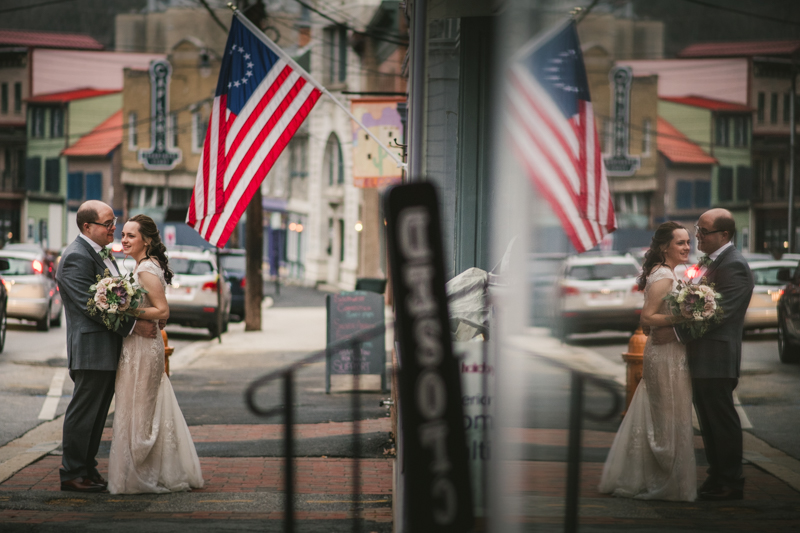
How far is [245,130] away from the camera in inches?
282

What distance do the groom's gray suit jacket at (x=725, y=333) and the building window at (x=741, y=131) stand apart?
0.68 meters

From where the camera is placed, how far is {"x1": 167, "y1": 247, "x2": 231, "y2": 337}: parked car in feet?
55.2

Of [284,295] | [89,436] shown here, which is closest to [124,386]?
[89,436]

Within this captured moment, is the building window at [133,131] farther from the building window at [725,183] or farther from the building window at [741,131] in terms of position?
the building window at [741,131]

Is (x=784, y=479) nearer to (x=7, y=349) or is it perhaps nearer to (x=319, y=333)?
(x=7, y=349)

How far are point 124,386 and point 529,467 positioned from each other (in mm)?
4000

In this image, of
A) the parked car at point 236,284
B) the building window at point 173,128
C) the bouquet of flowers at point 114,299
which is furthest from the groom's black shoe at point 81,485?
the building window at point 173,128

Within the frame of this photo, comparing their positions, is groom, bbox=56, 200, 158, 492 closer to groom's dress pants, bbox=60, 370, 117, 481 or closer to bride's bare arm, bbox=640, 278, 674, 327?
groom's dress pants, bbox=60, 370, 117, 481

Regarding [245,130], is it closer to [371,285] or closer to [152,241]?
[152,241]

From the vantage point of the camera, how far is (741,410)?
9.22 m

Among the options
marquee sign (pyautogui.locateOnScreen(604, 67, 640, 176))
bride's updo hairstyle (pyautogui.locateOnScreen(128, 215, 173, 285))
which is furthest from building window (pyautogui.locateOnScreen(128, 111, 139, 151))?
marquee sign (pyautogui.locateOnScreen(604, 67, 640, 176))

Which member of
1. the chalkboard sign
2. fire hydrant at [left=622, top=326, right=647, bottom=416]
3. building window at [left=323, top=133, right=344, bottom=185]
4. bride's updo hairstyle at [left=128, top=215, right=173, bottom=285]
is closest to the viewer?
bride's updo hairstyle at [left=128, top=215, right=173, bottom=285]

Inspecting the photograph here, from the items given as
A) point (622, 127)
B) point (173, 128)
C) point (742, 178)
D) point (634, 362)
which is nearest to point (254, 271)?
point (634, 362)

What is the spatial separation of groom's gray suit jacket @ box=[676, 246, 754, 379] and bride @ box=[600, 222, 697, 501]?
86 mm
